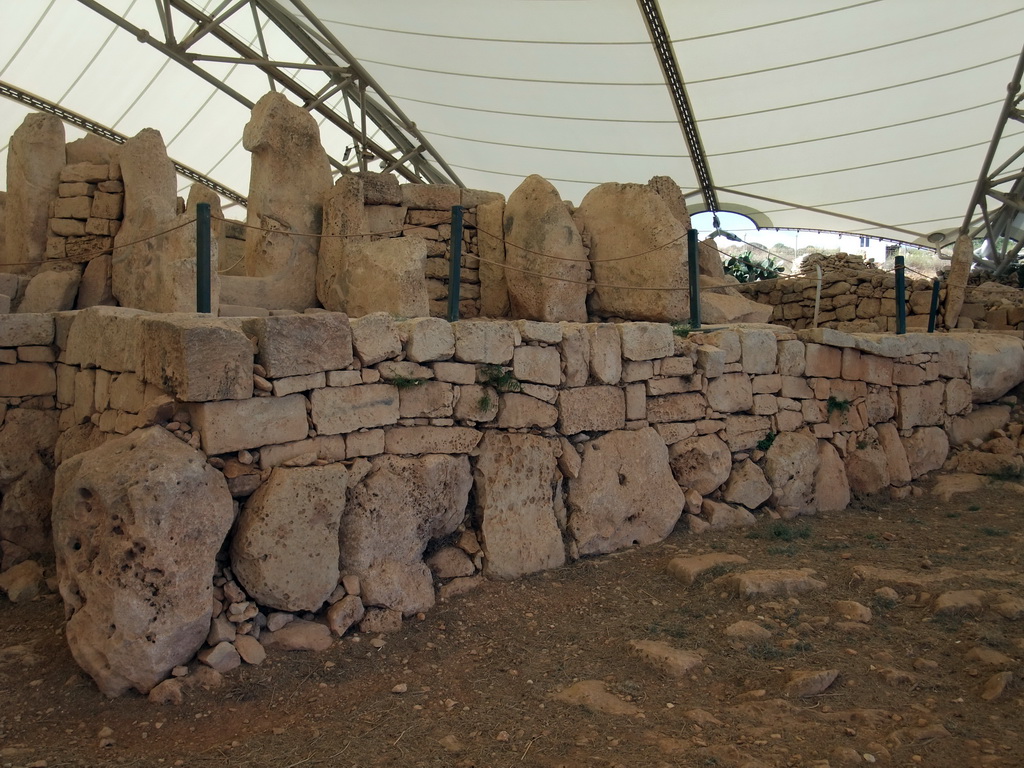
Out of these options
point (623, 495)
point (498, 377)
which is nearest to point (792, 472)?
point (623, 495)

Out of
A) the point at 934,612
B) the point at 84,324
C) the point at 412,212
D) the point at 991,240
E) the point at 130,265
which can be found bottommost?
the point at 934,612

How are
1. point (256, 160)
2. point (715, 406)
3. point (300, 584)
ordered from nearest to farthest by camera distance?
point (300, 584) < point (715, 406) < point (256, 160)

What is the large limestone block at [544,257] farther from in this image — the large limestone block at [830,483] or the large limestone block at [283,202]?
the large limestone block at [830,483]

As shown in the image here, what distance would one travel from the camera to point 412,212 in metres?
6.70

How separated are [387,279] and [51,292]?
260 centimetres

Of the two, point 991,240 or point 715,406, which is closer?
point 715,406

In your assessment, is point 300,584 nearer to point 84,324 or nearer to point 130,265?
point 84,324

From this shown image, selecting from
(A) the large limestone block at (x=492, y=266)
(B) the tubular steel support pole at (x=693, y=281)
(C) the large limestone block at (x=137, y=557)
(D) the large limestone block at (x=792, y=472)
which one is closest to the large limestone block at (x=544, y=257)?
(A) the large limestone block at (x=492, y=266)

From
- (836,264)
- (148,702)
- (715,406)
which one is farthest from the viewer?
(836,264)

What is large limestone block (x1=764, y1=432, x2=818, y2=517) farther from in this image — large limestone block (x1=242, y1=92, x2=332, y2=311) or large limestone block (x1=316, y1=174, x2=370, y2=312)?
large limestone block (x1=242, y1=92, x2=332, y2=311)

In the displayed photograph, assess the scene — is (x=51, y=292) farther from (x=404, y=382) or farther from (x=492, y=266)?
(x=492, y=266)

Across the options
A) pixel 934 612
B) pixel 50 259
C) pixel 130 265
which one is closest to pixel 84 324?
pixel 130 265

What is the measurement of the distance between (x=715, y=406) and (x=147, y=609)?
161 inches

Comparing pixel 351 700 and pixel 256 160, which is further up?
pixel 256 160
